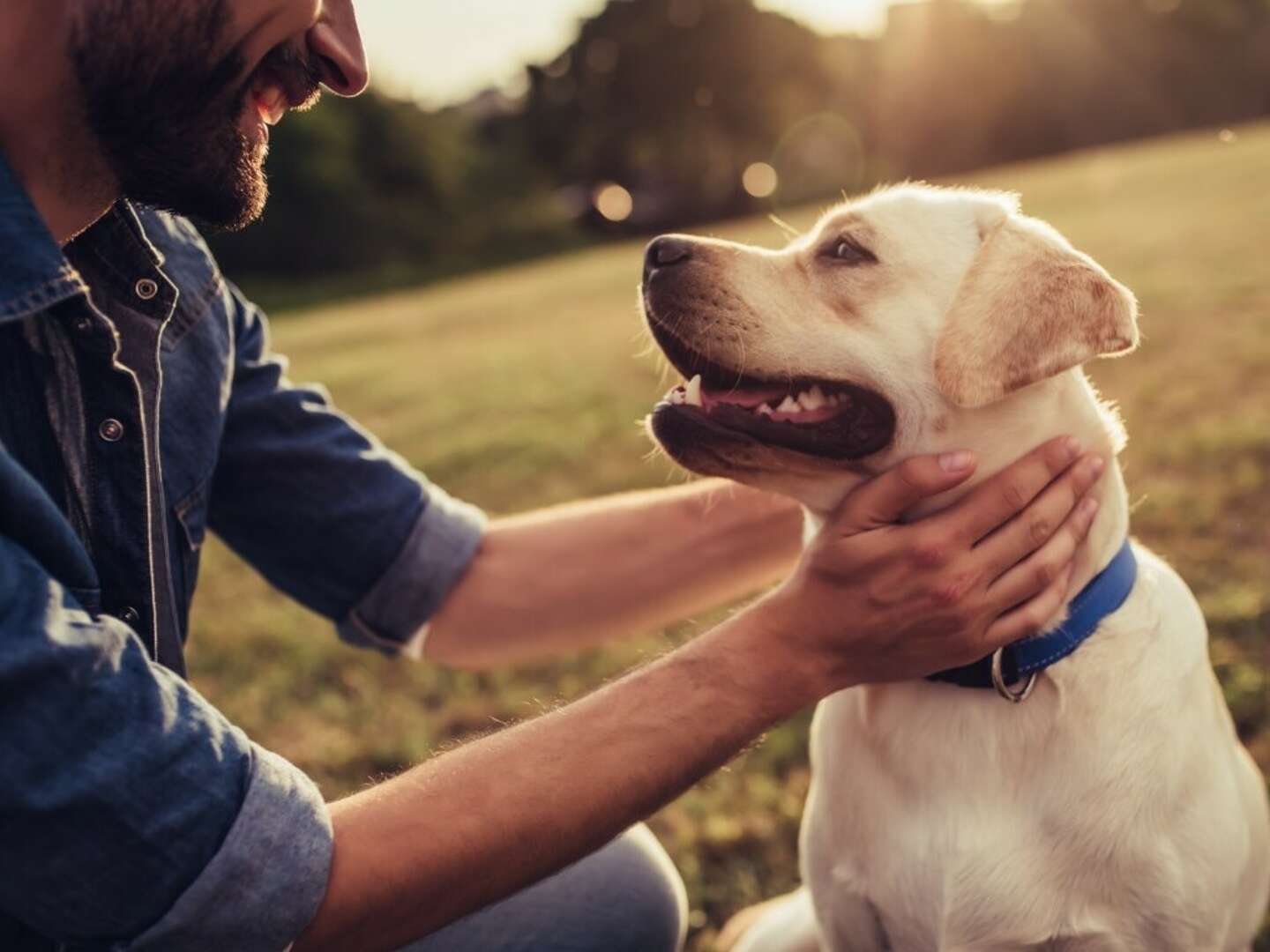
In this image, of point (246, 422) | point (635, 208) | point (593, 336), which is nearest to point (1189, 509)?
point (246, 422)

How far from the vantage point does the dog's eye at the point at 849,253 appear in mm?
2605

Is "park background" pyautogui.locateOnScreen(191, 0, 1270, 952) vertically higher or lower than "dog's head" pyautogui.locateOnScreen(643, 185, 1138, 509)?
lower

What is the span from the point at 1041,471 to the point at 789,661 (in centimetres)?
60

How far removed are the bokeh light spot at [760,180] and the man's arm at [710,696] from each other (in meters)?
34.0

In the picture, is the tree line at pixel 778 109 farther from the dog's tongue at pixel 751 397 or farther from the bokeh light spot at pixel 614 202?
the dog's tongue at pixel 751 397

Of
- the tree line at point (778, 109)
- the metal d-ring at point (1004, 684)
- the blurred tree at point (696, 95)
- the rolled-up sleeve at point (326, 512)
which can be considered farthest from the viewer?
the blurred tree at point (696, 95)

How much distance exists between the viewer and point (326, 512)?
2.77 metres

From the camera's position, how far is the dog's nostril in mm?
2578


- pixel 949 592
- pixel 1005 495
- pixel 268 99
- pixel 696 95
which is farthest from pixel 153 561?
pixel 696 95

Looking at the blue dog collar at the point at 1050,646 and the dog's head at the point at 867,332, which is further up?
the dog's head at the point at 867,332

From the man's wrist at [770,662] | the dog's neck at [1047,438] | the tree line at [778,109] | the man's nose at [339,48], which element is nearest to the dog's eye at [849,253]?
the dog's neck at [1047,438]

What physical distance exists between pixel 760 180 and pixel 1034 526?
36.8 metres

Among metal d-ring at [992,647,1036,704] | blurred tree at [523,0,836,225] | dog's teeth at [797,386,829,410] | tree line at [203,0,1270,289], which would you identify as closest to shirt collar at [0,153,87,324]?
dog's teeth at [797,386,829,410]

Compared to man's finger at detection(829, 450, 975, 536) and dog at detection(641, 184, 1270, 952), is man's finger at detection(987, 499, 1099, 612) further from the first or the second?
man's finger at detection(829, 450, 975, 536)
